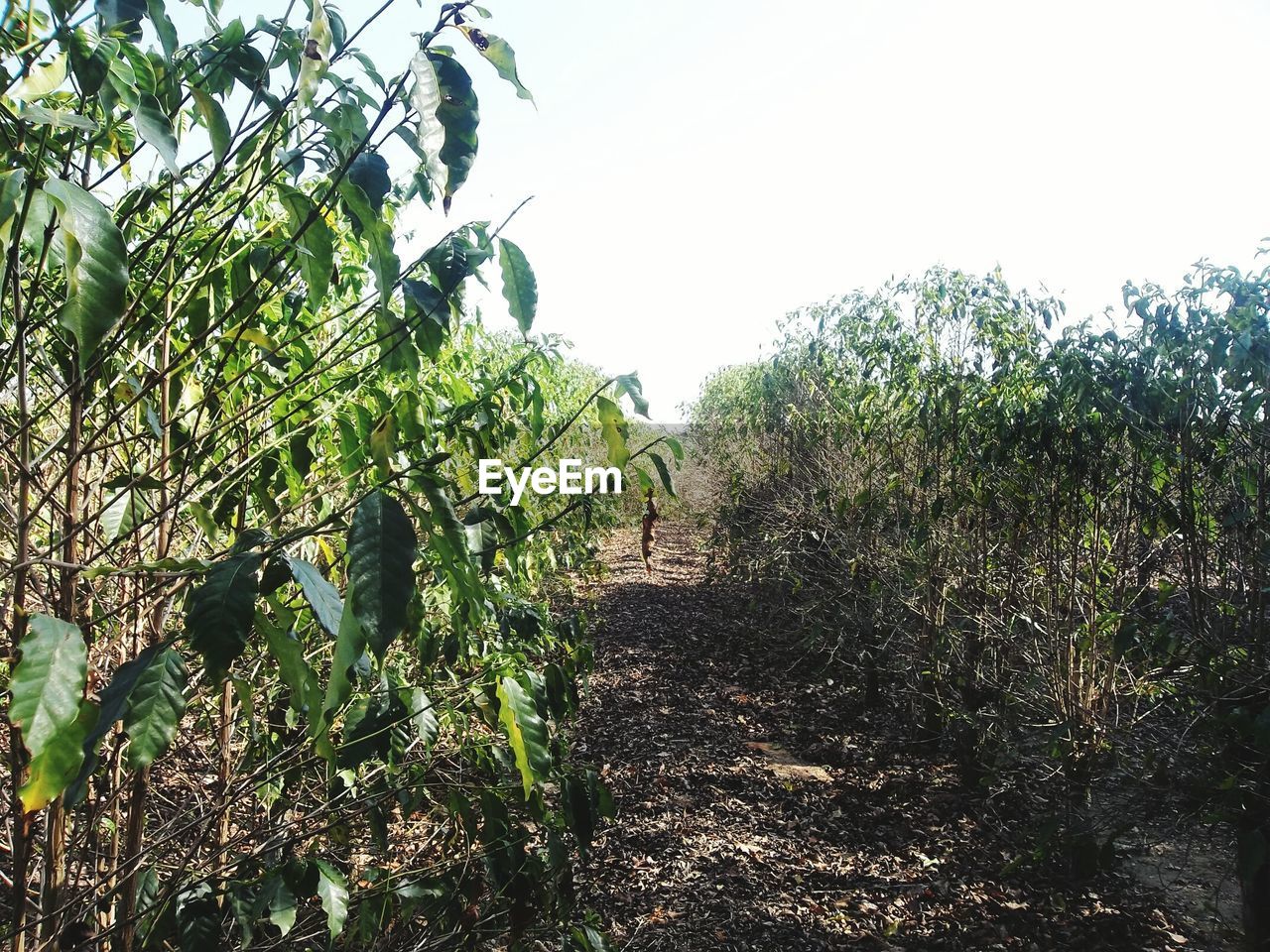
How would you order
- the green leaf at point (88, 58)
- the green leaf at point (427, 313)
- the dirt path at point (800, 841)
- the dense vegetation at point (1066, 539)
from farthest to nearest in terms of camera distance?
the dirt path at point (800, 841) → the dense vegetation at point (1066, 539) → the green leaf at point (427, 313) → the green leaf at point (88, 58)

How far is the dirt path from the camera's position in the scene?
3.09 metres

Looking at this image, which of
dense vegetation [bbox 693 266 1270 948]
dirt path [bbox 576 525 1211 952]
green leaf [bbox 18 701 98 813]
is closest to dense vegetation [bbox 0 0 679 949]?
green leaf [bbox 18 701 98 813]

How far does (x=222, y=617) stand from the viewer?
69 cm

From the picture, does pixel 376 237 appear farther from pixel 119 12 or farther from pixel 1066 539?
pixel 1066 539

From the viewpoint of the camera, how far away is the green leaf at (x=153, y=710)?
737 mm

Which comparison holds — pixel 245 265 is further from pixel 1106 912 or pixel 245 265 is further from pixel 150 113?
pixel 1106 912

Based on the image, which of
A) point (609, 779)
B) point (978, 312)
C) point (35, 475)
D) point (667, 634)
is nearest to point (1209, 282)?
point (978, 312)

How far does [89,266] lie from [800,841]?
4.00 meters

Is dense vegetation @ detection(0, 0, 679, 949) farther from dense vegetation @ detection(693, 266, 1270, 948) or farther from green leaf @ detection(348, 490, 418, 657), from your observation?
dense vegetation @ detection(693, 266, 1270, 948)

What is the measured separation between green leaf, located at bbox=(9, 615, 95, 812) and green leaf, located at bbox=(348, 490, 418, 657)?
0.74 feet

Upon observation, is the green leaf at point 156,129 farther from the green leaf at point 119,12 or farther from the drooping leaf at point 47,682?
the drooping leaf at point 47,682

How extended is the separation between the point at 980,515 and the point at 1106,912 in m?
2.06

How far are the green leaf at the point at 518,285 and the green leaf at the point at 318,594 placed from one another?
418mm

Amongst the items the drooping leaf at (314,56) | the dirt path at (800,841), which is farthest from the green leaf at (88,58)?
the dirt path at (800,841)
